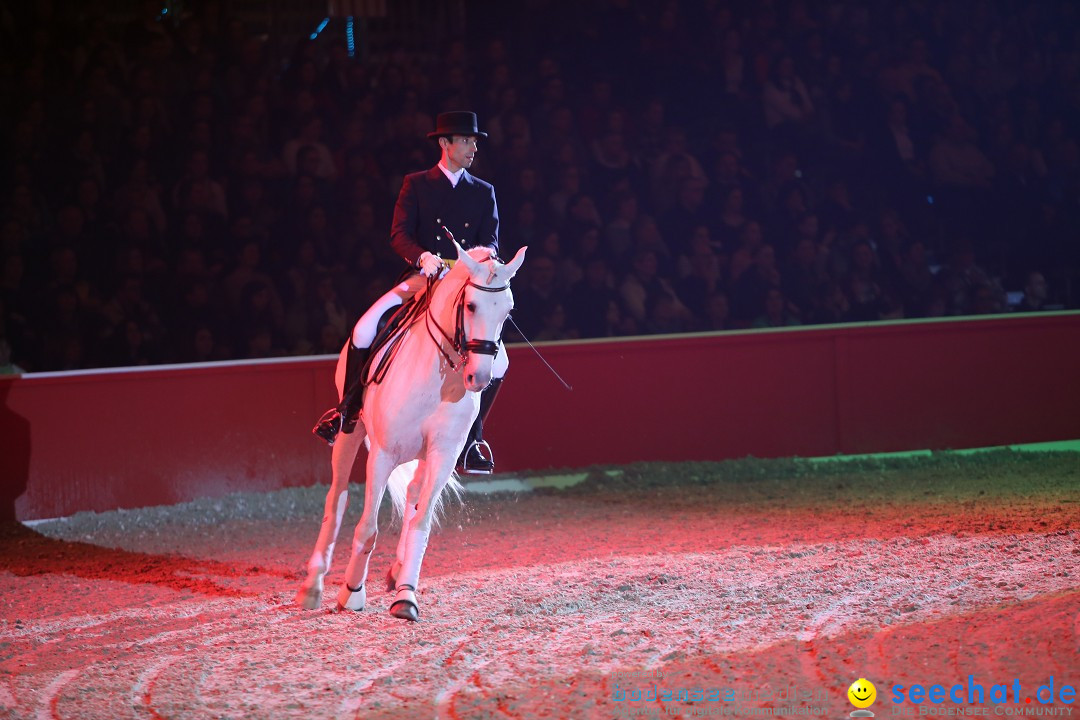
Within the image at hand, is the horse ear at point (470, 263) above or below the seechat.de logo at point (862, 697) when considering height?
above

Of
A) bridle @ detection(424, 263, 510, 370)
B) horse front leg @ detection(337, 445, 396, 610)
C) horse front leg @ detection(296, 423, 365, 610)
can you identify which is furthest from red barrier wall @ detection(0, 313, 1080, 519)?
bridle @ detection(424, 263, 510, 370)

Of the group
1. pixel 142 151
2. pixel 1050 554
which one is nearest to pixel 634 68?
pixel 142 151

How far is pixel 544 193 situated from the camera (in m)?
12.4

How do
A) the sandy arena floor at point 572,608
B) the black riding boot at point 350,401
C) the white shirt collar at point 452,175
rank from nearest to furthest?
the sandy arena floor at point 572,608 < the black riding boot at point 350,401 < the white shirt collar at point 452,175

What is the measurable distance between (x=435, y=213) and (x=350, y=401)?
1114mm

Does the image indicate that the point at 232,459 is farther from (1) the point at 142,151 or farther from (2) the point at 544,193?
(2) the point at 544,193

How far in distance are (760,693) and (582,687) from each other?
26.1 inches

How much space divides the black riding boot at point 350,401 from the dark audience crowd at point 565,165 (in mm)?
4285

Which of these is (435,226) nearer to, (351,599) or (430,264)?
(430,264)

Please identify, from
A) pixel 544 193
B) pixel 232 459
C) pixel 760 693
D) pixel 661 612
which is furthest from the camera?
pixel 544 193

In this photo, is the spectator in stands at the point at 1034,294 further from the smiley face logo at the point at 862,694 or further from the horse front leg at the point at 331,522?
the smiley face logo at the point at 862,694

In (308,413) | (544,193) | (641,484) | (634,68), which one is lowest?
(641,484)

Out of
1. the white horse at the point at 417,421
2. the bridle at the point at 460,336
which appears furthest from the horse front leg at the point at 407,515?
the bridle at the point at 460,336

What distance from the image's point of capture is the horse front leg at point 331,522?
6.02 metres
